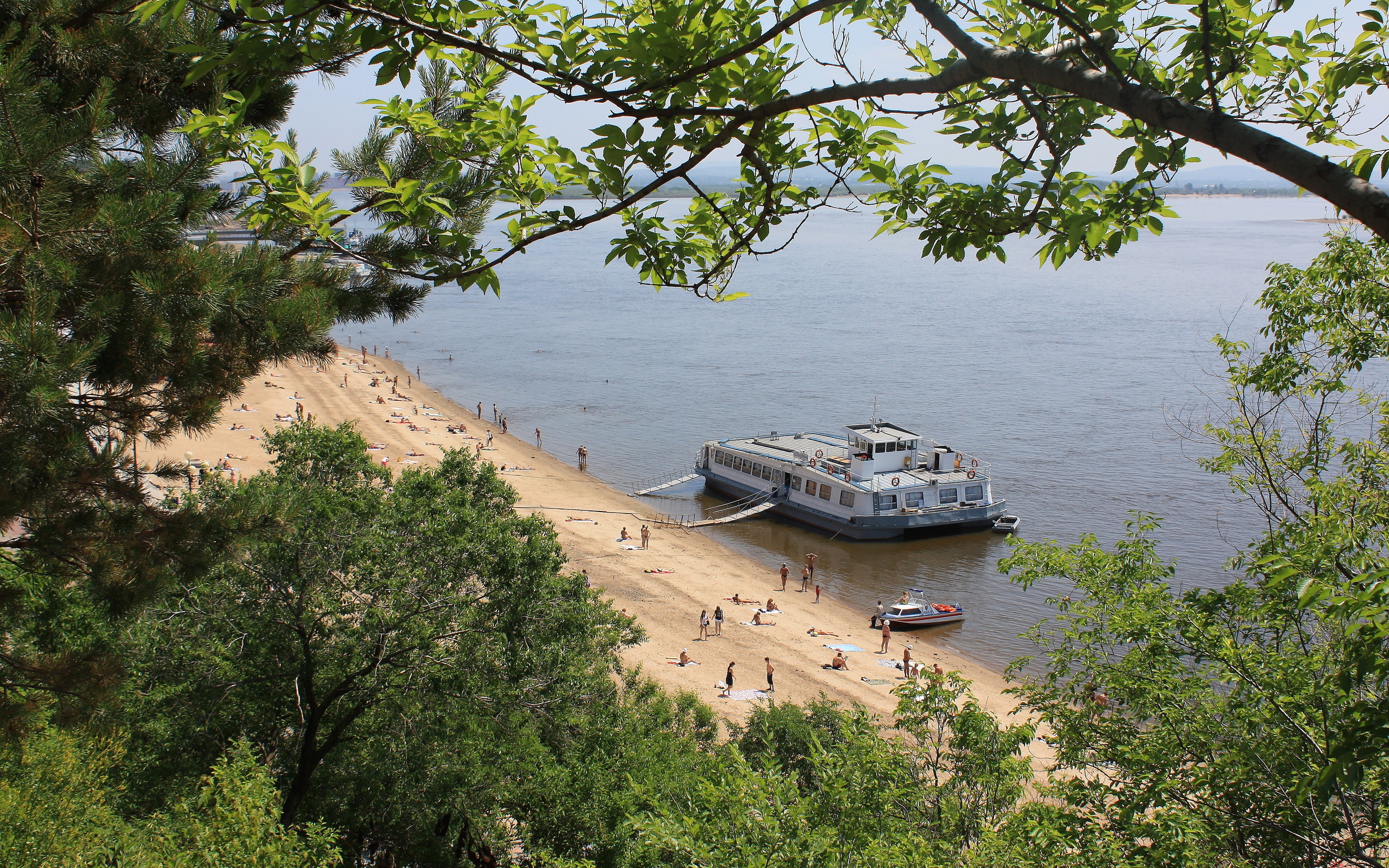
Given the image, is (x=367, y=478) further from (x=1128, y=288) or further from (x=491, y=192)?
(x=1128, y=288)

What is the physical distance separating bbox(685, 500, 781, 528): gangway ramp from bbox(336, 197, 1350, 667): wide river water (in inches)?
18.5

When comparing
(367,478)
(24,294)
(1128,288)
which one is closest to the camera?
(24,294)

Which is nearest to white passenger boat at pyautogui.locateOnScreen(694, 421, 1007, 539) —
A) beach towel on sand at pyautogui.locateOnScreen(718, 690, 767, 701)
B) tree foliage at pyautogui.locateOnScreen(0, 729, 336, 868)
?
beach towel on sand at pyautogui.locateOnScreen(718, 690, 767, 701)

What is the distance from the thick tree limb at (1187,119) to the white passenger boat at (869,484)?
109 feet

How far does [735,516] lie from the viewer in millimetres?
38312

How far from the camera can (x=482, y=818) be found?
12.0 m

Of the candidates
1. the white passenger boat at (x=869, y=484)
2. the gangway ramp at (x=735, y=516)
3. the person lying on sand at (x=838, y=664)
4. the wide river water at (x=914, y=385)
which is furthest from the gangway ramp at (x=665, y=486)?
the person lying on sand at (x=838, y=664)

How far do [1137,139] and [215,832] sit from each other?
8.26 meters

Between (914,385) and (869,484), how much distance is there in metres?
25.7

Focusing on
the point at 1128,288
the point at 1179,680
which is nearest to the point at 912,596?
the point at 1179,680

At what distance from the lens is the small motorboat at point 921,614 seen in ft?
92.0

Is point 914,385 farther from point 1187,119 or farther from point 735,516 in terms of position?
point 1187,119

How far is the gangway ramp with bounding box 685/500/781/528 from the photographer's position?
126 ft

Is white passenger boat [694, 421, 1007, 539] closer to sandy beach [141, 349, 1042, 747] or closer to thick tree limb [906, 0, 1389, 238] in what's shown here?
sandy beach [141, 349, 1042, 747]
